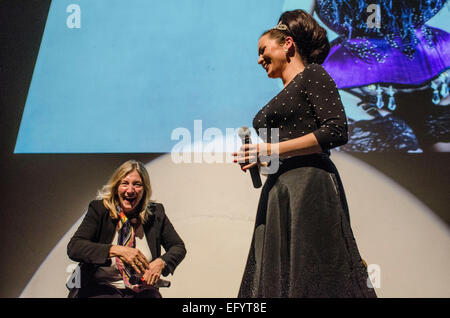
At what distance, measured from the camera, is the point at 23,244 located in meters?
2.38

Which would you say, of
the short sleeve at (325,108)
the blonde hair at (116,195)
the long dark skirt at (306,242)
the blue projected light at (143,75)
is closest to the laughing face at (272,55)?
the short sleeve at (325,108)

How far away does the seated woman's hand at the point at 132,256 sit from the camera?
1662mm

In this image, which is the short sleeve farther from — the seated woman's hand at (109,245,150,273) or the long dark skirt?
the seated woman's hand at (109,245,150,273)

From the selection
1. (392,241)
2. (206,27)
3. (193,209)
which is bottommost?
(392,241)

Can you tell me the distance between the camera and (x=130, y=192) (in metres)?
1.86

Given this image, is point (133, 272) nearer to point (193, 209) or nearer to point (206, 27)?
point (193, 209)

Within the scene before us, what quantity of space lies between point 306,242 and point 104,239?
1.03 metres

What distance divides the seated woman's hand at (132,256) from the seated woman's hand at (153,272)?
0.06ft

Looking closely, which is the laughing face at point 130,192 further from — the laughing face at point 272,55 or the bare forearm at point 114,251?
the laughing face at point 272,55

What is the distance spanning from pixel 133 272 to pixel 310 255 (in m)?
0.94

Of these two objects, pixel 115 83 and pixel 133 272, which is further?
pixel 115 83

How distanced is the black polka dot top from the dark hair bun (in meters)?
0.10

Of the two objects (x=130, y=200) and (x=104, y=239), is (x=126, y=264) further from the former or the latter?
(x=130, y=200)
